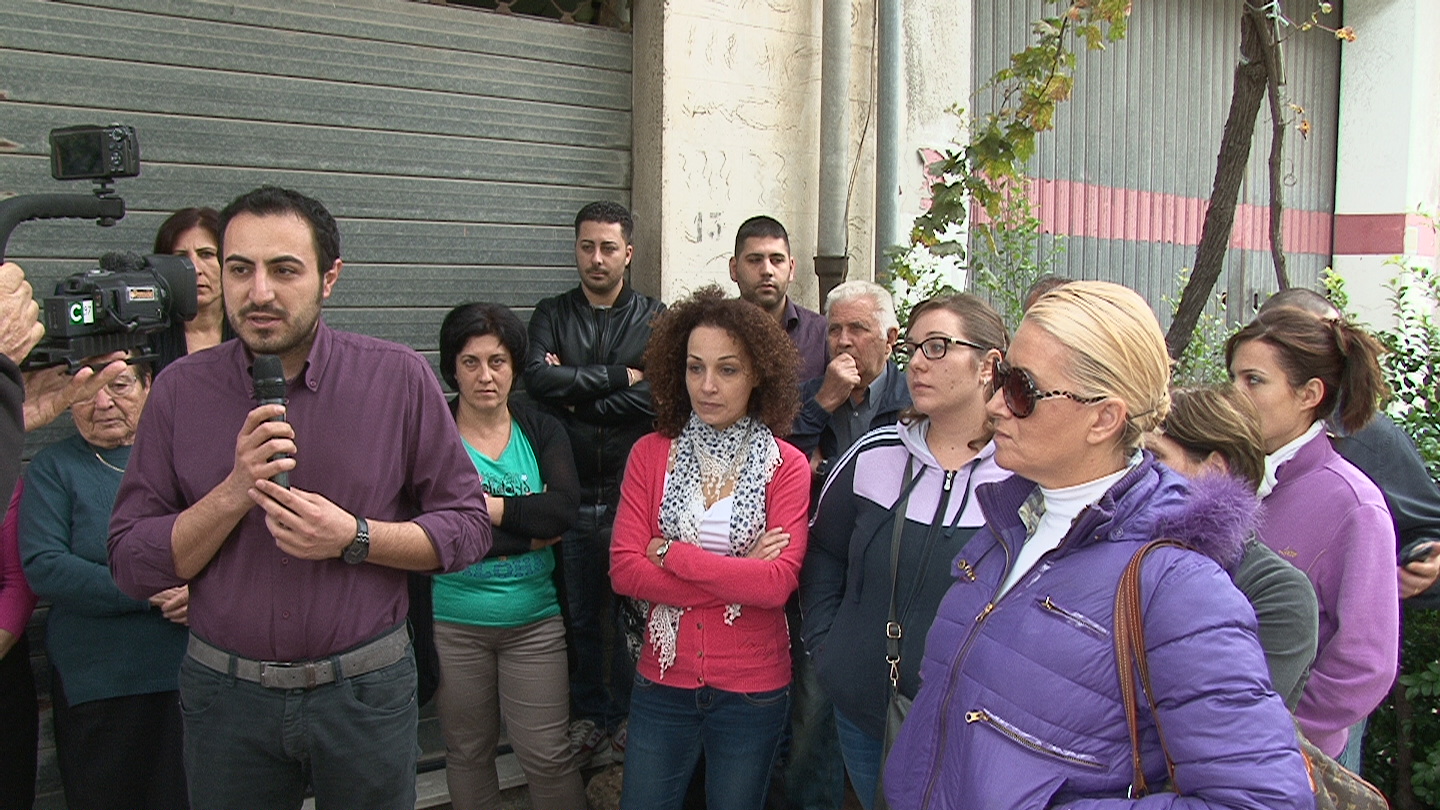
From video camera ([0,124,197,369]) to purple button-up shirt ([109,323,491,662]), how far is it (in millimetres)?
260

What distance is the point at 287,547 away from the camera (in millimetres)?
2535

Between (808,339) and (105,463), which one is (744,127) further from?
(105,463)

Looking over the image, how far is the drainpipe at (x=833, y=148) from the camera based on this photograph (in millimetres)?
5648

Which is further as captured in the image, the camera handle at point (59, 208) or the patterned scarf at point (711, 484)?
the patterned scarf at point (711, 484)

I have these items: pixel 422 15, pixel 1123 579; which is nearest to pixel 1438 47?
pixel 422 15


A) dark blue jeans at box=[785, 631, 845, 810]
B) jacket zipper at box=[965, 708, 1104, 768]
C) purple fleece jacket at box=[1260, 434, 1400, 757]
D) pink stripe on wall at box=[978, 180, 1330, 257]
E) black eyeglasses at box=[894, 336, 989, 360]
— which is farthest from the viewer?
pink stripe on wall at box=[978, 180, 1330, 257]

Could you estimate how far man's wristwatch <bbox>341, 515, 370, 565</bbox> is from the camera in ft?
8.65

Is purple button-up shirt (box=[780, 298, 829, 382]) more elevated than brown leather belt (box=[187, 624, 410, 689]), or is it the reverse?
purple button-up shirt (box=[780, 298, 829, 382])

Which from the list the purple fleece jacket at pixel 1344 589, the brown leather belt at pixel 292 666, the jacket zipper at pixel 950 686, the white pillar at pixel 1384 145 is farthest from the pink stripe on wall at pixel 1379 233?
the brown leather belt at pixel 292 666

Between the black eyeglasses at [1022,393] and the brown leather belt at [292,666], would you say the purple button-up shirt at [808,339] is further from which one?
the black eyeglasses at [1022,393]

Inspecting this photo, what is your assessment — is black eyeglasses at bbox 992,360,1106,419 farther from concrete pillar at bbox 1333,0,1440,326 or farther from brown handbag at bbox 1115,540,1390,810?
concrete pillar at bbox 1333,0,1440,326

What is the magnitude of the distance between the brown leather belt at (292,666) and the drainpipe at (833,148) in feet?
11.7

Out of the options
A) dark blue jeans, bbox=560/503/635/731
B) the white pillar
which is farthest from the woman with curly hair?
the white pillar

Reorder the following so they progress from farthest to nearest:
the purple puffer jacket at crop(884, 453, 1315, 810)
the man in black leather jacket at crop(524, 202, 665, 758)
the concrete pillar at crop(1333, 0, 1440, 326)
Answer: the concrete pillar at crop(1333, 0, 1440, 326), the man in black leather jacket at crop(524, 202, 665, 758), the purple puffer jacket at crop(884, 453, 1315, 810)
